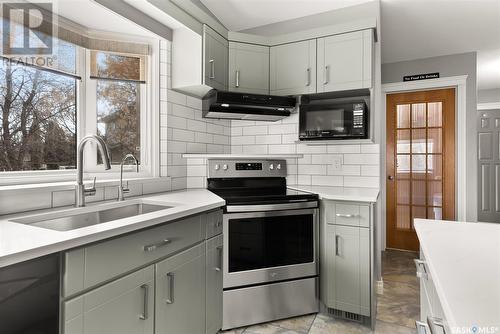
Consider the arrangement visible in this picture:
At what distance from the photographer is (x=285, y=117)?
269 cm

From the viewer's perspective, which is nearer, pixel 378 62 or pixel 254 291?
pixel 254 291

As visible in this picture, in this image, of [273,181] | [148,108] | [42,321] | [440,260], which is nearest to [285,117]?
[273,181]

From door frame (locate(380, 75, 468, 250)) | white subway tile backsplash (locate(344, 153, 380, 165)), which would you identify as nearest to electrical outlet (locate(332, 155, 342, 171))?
white subway tile backsplash (locate(344, 153, 380, 165))

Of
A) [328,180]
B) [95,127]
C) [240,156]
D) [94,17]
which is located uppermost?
[94,17]

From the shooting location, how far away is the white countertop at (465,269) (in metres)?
0.52

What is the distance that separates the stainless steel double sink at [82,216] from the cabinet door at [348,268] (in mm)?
1205

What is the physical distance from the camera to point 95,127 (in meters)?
1.96

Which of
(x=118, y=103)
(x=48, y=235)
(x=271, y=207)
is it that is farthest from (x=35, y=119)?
(x=271, y=207)

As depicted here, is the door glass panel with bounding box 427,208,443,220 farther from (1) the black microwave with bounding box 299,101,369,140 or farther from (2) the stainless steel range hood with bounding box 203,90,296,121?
(2) the stainless steel range hood with bounding box 203,90,296,121

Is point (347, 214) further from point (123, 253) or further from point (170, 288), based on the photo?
point (123, 253)

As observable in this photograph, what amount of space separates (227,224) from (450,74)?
3.45 meters

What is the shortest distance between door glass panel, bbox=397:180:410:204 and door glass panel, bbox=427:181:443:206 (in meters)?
0.24

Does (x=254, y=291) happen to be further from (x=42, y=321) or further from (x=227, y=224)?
(x=42, y=321)

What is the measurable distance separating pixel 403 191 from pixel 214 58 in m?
2.97
